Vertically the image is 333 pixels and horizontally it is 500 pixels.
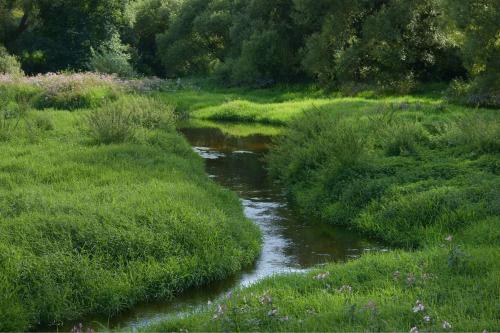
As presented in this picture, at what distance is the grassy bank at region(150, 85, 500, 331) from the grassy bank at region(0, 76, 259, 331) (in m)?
1.66

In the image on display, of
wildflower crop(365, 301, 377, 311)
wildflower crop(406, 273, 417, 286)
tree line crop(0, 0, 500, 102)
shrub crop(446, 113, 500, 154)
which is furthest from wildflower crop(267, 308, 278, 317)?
tree line crop(0, 0, 500, 102)

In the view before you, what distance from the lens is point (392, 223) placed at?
43.5 feet

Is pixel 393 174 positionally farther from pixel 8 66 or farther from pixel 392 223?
pixel 8 66

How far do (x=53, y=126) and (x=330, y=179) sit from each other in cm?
944

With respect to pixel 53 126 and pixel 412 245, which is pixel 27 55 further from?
pixel 412 245

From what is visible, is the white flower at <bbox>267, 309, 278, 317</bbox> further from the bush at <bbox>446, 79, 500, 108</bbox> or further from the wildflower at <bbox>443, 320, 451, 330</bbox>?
the bush at <bbox>446, 79, 500, 108</bbox>

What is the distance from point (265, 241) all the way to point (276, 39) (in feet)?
111

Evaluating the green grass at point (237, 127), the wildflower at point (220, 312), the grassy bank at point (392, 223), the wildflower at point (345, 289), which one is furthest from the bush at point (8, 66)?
the wildflower at point (220, 312)

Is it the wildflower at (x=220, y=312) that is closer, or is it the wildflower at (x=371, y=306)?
the wildflower at (x=371, y=306)

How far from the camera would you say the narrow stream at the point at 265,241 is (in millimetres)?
9648

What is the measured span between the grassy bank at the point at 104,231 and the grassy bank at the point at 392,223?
5.44ft

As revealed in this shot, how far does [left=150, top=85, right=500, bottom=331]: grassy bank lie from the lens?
750cm

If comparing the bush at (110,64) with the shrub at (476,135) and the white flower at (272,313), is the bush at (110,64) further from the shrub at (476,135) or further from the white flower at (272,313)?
the white flower at (272,313)

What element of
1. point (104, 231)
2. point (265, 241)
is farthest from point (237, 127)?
point (104, 231)
